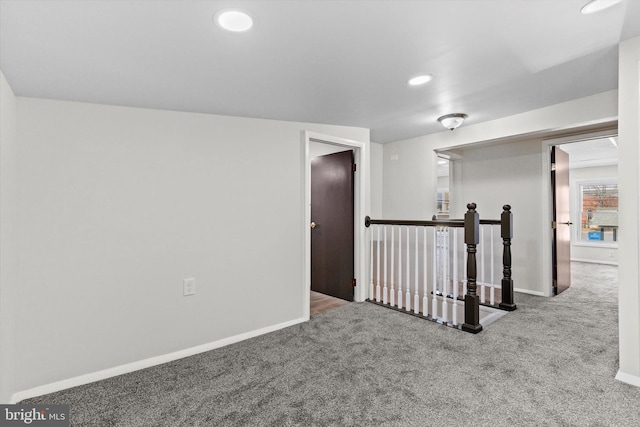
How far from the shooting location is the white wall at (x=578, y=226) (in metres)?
6.30

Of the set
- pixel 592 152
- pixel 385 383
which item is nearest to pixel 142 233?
pixel 385 383

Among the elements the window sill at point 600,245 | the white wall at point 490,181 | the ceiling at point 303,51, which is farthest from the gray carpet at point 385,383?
the window sill at point 600,245

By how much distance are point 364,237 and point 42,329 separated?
290cm

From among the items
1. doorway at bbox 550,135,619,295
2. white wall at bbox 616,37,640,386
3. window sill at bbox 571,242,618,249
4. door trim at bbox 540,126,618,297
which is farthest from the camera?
window sill at bbox 571,242,618,249

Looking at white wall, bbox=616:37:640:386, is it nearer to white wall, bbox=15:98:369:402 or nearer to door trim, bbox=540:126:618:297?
door trim, bbox=540:126:618:297

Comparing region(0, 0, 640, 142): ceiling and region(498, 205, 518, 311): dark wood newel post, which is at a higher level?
region(0, 0, 640, 142): ceiling

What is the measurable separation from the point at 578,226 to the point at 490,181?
4032 millimetres

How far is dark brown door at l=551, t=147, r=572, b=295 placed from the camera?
Answer: 3961 millimetres

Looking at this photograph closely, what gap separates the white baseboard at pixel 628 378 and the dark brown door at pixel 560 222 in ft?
7.51

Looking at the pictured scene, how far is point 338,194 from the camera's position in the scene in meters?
3.89

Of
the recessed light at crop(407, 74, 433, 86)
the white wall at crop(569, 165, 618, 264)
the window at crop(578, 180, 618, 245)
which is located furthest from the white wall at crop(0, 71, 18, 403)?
the window at crop(578, 180, 618, 245)

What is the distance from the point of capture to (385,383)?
1936 mm

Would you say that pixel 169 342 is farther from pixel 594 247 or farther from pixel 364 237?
pixel 594 247

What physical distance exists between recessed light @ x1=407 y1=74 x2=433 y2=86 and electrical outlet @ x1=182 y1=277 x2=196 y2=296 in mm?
2250
